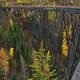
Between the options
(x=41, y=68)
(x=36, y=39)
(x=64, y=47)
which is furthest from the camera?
(x=36, y=39)

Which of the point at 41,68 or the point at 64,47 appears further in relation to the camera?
the point at 64,47

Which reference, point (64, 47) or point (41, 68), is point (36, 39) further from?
point (41, 68)

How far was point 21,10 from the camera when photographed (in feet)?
15.7

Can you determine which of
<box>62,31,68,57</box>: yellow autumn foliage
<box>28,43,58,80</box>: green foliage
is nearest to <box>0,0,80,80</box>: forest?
<box>62,31,68,57</box>: yellow autumn foliage

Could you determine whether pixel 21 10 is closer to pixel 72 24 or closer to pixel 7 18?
pixel 7 18

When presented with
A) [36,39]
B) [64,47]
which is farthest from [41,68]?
[36,39]

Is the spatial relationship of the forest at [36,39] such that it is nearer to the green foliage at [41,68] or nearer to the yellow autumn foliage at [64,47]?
the yellow autumn foliage at [64,47]

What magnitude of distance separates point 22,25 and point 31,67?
0.78 m

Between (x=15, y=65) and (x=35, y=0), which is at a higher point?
(x=35, y=0)

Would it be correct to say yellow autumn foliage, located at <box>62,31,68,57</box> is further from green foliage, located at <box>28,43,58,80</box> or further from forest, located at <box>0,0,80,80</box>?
green foliage, located at <box>28,43,58,80</box>

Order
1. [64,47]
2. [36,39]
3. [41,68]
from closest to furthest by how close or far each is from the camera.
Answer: [41,68] < [64,47] < [36,39]

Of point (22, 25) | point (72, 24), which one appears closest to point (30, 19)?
point (22, 25)

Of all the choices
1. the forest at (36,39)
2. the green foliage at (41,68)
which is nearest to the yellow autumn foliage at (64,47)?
the forest at (36,39)

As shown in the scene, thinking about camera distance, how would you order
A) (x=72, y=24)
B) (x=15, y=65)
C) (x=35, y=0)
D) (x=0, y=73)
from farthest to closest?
1. (x=35, y=0)
2. (x=72, y=24)
3. (x=15, y=65)
4. (x=0, y=73)
